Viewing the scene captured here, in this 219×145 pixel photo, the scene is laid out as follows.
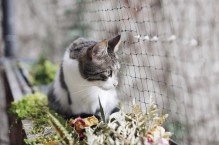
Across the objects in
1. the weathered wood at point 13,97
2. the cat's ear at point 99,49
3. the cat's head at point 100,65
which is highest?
the cat's ear at point 99,49

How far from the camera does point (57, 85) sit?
213 cm

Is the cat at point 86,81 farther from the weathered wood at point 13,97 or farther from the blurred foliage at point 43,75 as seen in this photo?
the blurred foliage at point 43,75

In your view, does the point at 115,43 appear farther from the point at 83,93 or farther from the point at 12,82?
the point at 12,82

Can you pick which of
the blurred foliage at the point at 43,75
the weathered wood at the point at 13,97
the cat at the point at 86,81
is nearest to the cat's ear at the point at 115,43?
the cat at the point at 86,81

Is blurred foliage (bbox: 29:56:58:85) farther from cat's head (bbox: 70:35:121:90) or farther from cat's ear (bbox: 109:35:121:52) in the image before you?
cat's ear (bbox: 109:35:121:52)

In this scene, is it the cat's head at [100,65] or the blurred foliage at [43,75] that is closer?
the cat's head at [100,65]

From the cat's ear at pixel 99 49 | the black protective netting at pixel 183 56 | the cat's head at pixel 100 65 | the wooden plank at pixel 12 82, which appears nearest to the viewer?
the cat's ear at pixel 99 49

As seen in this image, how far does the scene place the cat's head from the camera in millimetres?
1796

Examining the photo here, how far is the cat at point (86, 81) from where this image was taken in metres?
1.83

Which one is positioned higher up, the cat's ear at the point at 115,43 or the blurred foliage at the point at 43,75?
A: the cat's ear at the point at 115,43

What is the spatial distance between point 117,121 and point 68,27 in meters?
2.88

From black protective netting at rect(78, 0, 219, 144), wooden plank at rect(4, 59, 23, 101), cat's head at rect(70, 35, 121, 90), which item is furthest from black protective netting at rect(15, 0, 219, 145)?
wooden plank at rect(4, 59, 23, 101)

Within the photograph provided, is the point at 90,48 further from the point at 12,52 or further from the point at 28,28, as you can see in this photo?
the point at 28,28

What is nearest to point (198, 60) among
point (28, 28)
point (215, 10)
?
point (215, 10)
